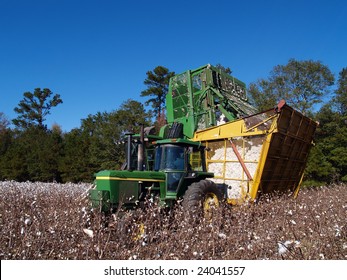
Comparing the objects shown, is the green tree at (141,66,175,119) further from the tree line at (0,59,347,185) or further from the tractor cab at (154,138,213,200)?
the tractor cab at (154,138,213,200)

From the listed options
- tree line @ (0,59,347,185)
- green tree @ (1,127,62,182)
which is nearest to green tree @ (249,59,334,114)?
tree line @ (0,59,347,185)

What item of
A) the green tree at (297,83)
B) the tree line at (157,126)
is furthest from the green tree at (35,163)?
the green tree at (297,83)

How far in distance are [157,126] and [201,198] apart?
17.8 m

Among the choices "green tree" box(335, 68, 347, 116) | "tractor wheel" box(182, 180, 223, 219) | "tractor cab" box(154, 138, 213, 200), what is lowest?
"tractor wheel" box(182, 180, 223, 219)

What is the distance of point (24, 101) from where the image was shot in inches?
1810

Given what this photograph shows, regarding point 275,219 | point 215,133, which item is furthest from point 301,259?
point 215,133

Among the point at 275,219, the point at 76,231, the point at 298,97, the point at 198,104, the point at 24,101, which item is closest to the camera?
the point at 76,231

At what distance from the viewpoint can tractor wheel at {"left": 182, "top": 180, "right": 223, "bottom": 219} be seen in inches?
223

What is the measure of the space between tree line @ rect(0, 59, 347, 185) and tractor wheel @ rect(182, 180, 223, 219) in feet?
39.8

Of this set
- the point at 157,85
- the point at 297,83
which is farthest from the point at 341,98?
the point at 157,85

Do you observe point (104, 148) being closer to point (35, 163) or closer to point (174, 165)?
point (35, 163)

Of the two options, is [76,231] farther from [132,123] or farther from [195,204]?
[132,123]

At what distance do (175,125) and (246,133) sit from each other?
181 cm

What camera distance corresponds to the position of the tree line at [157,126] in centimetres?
1983
